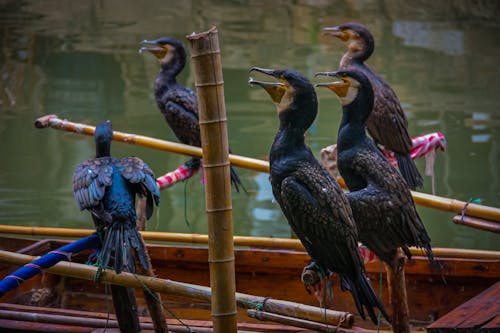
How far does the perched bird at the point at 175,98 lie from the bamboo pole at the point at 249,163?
1.56 ft

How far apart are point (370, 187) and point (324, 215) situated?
0.29 meters

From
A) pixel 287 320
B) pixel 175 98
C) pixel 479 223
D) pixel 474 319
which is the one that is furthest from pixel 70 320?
pixel 175 98

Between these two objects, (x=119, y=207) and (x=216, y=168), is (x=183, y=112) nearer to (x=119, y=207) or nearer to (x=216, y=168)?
(x=119, y=207)

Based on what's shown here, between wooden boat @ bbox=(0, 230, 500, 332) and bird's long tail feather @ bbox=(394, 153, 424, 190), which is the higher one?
bird's long tail feather @ bbox=(394, 153, 424, 190)

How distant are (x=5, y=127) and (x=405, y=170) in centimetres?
470

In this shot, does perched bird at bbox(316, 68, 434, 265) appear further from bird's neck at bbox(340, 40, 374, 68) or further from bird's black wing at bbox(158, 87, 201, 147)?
bird's black wing at bbox(158, 87, 201, 147)

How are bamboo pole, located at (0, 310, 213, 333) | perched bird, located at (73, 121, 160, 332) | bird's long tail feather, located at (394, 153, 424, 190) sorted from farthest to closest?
bird's long tail feather, located at (394, 153, 424, 190) → bamboo pole, located at (0, 310, 213, 333) → perched bird, located at (73, 121, 160, 332)

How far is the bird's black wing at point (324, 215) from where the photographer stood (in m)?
2.53

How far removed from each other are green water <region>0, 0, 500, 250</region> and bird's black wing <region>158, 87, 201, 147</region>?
2.83ft

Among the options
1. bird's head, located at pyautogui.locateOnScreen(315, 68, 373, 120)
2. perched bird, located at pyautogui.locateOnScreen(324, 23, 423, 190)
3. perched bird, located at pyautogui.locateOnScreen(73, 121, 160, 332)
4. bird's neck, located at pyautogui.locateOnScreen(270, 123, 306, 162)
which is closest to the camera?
bird's neck, located at pyautogui.locateOnScreen(270, 123, 306, 162)

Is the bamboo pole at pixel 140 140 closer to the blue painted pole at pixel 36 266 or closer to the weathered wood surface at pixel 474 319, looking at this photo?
Result: the blue painted pole at pixel 36 266

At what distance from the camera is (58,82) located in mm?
8570

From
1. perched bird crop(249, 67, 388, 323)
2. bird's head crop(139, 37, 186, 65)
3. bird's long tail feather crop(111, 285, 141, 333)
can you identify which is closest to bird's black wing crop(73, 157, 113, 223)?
bird's long tail feather crop(111, 285, 141, 333)

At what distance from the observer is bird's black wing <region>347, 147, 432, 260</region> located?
8.84 feet
